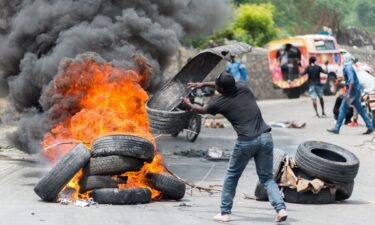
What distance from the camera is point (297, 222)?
8750mm

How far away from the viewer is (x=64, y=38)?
43.8 ft

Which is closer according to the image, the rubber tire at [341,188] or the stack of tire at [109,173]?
the stack of tire at [109,173]

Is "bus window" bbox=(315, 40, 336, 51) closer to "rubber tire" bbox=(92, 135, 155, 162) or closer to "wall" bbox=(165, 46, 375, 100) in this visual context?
"wall" bbox=(165, 46, 375, 100)

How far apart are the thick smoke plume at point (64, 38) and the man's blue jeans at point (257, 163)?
4345mm

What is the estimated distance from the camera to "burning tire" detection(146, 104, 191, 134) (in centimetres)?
1143

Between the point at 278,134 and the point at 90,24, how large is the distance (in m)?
7.15

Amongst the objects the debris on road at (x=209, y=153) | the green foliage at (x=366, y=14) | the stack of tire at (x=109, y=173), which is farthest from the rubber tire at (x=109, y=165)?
the green foliage at (x=366, y=14)

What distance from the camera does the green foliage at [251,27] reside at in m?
34.9

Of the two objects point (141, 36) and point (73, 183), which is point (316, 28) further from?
point (73, 183)

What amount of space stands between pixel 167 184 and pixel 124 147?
0.74 m

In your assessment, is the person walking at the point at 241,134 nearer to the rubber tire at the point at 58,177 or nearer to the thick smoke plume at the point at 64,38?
the rubber tire at the point at 58,177

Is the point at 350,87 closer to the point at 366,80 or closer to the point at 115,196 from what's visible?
the point at 366,80

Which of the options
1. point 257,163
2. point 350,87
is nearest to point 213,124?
point 350,87

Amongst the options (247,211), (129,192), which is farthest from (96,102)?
(247,211)
